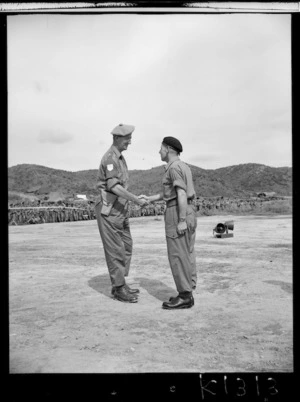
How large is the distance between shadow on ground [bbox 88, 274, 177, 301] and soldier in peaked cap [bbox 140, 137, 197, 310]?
0.54m

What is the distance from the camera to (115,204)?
16.2ft

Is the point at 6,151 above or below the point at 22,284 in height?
above

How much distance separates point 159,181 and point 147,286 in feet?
124

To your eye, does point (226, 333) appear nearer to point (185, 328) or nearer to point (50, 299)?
point (185, 328)

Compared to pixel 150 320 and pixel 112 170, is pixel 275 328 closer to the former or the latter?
pixel 150 320

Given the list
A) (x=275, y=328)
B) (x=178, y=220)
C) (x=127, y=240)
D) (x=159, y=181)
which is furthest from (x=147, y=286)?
(x=159, y=181)

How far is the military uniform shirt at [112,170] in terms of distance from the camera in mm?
4828

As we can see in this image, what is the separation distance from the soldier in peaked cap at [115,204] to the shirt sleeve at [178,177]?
0.64m

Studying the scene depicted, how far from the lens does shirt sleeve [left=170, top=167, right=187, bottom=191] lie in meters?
4.40

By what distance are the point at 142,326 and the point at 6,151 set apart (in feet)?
7.45

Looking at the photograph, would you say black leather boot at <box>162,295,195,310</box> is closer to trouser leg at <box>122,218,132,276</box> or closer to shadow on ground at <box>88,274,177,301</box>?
shadow on ground at <box>88,274,177,301</box>

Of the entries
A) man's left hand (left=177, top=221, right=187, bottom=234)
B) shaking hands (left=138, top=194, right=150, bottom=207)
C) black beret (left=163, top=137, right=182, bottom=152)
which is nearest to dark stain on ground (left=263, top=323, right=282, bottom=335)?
man's left hand (left=177, top=221, right=187, bottom=234)

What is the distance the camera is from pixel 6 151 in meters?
2.96
